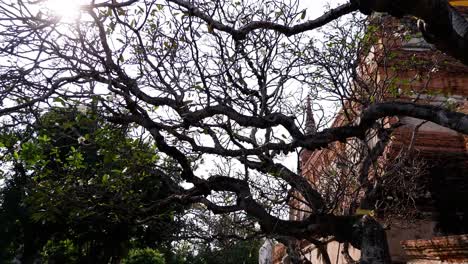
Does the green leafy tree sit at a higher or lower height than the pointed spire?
lower

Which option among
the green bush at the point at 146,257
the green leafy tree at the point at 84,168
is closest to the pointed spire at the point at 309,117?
the green leafy tree at the point at 84,168

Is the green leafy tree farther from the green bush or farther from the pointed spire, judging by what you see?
the green bush

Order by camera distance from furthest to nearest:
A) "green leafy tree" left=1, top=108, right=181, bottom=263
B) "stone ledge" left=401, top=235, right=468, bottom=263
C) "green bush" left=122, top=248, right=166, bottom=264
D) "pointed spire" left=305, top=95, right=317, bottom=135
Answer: "green bush" left=122, top=248, right=166, bottom=264 → "pointed spire" left=305, top=95, right=317, bottom=135 → "green leafy tree" left=1, top=108, right=181, bottom=263 → "stone ledge" left=401, top=235, right=468, bottom=263

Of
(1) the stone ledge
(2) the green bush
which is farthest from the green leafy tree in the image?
(2) the green bush

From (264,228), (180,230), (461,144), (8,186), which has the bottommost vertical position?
(264,228)

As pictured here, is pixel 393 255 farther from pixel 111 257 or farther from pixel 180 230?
pixel 111 257

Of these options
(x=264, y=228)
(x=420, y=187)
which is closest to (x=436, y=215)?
(x=420, y=187)


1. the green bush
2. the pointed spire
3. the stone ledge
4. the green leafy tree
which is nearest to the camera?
the stone ledge

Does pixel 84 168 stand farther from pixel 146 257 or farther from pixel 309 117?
pixel 146 257

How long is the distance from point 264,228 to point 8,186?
699 inches

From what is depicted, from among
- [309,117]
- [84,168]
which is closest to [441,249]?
[309,117]

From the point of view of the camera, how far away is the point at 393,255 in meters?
7.95

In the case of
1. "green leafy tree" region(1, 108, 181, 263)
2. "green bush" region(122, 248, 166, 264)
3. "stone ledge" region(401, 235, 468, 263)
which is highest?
"green bush" region(122, 248, 166, 264)

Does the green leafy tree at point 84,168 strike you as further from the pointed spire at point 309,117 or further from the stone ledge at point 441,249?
the stone ledge at point 441,249
